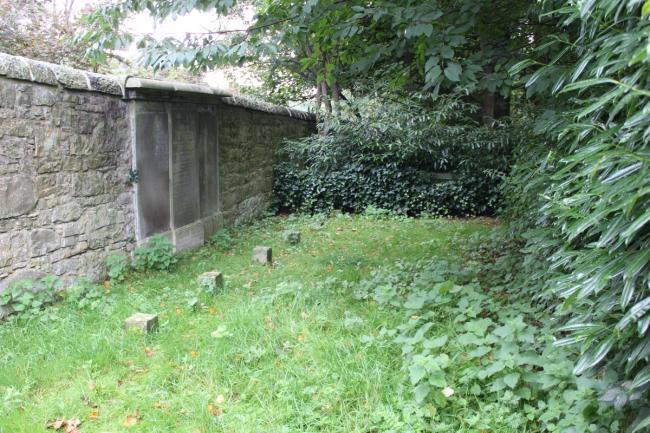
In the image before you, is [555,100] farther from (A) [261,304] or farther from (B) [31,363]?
(B) [31,363]

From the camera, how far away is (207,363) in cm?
300

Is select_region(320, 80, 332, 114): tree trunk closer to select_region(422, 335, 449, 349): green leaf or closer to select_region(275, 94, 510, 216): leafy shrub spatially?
select_region(275, 94, 510, 216): leafy shrub

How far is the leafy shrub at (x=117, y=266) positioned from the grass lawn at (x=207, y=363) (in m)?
0.14

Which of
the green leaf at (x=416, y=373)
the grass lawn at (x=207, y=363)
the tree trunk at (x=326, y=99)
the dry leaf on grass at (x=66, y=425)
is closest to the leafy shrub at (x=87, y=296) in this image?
the grass lawn at (x=207, y=363)

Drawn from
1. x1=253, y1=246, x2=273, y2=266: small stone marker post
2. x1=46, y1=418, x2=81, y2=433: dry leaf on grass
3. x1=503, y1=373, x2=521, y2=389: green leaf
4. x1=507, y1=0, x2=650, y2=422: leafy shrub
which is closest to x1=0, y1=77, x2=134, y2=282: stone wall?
x1=253, y1=246, x2=273, y2=266: small stone marker post

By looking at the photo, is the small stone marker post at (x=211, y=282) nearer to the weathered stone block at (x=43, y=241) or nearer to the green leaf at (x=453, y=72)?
the weathered stone block at (x=43, y=241)

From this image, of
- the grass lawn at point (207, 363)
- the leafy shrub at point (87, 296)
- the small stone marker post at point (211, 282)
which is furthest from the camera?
the small stone marker post at point (211, 282)

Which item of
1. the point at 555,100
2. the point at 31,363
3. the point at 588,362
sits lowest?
the point at 31,363

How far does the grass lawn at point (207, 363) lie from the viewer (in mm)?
2502

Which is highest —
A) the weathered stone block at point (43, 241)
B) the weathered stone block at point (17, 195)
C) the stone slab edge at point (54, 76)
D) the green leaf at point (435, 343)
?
the stone slab edge at point (54, 76)

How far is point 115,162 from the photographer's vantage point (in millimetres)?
4828

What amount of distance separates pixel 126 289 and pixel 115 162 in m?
1.33

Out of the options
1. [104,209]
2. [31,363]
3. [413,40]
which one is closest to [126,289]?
[104,209]

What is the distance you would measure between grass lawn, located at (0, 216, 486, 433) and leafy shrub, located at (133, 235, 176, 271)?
→ 32cm
